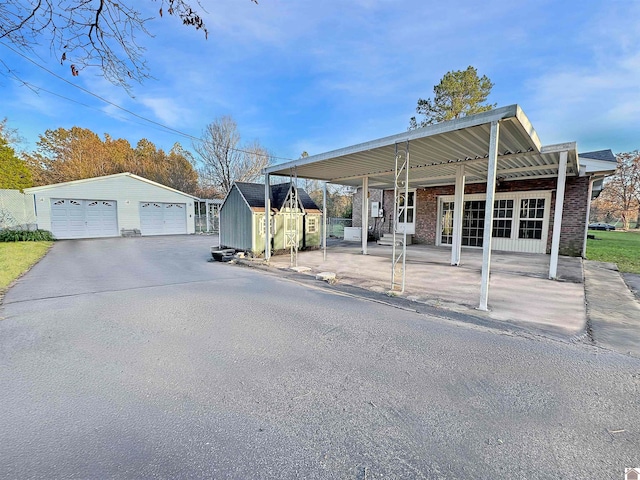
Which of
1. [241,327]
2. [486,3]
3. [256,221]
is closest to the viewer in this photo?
[241,327]

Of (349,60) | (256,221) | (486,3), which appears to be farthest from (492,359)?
(349,60)

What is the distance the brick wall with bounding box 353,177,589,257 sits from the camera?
31.7ft

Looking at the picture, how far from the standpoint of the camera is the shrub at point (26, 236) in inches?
517

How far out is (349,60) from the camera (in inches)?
437

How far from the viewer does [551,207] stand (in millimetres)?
10297

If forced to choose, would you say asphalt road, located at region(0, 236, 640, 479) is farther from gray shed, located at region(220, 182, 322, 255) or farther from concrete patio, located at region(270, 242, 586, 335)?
gray shed, located at region(220, 182, 322, 255)

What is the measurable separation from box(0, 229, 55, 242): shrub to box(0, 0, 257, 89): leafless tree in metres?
15.7

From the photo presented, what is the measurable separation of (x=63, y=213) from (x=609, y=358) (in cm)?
2268

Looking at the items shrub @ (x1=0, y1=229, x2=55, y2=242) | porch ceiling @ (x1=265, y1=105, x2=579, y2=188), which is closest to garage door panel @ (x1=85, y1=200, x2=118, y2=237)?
shrub @ (x1=0, y1=229, x2=55, y2=242)

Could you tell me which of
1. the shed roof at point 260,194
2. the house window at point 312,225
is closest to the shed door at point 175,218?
the shed roof at point 260,194

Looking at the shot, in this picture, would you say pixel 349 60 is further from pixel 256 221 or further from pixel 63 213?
pixel 63 213

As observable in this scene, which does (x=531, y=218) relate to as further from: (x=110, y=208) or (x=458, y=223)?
(x=110, y=208)

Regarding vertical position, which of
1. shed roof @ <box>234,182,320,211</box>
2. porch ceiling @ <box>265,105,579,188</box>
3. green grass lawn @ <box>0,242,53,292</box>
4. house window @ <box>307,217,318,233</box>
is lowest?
green grass lawn @ <box>0,242,53,292</box>

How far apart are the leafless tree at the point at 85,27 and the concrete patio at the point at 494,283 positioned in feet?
17.2
